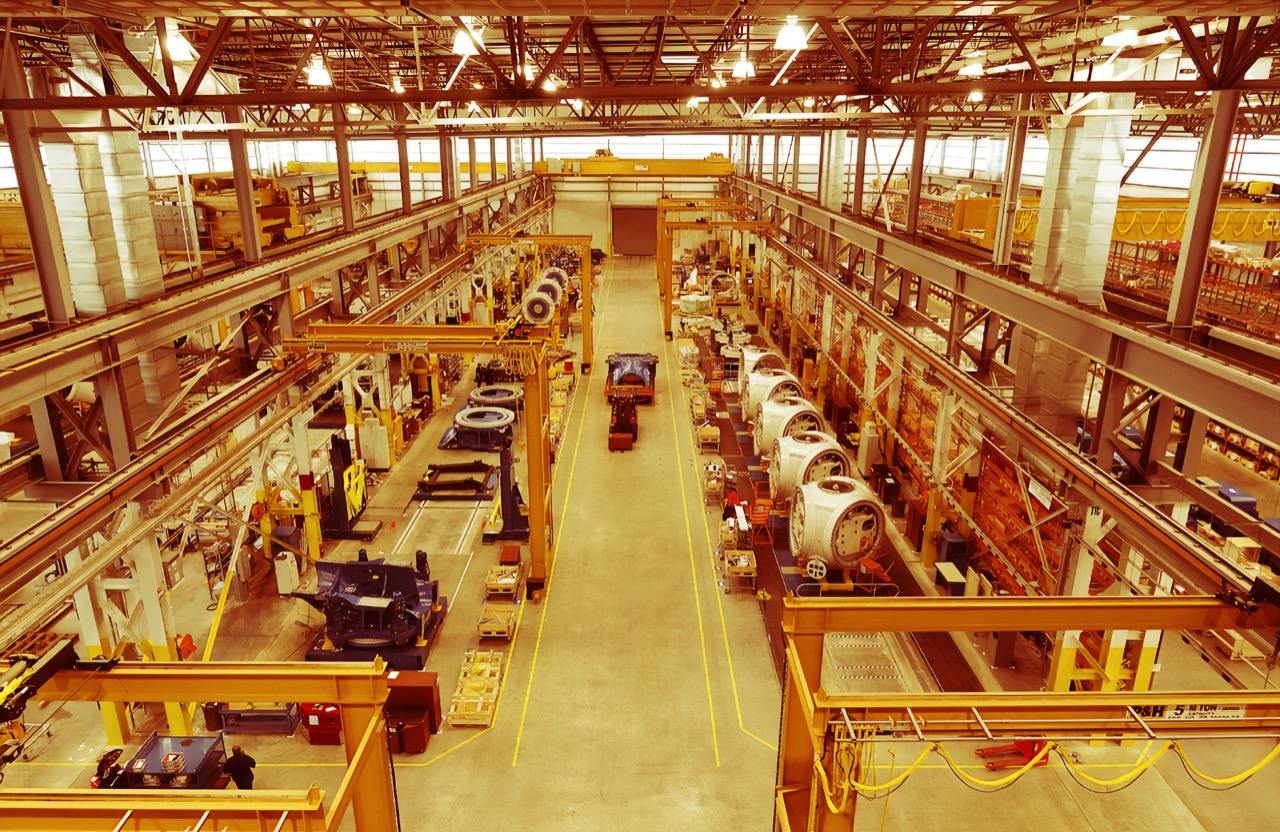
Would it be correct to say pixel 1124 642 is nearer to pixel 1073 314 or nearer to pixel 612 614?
pixel 1073 314

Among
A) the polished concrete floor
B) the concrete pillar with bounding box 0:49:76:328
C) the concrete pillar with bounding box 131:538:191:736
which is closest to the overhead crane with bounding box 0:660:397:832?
the polished concrete floor

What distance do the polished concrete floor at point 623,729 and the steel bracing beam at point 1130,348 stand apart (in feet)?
14.6

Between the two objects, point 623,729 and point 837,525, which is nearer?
point 623,729

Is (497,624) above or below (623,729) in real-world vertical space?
above

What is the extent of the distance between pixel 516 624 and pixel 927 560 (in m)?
8.94

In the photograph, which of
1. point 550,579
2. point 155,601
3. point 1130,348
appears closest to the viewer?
point 1130,348

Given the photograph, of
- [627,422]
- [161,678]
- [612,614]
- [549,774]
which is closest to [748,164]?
[627,422]

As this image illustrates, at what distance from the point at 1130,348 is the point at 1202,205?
1.82 m

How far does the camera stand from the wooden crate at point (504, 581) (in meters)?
15.5

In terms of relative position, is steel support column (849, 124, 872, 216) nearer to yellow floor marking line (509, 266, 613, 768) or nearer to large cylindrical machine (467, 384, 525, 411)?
yellow floor marking line (509, 266, 613, 768)

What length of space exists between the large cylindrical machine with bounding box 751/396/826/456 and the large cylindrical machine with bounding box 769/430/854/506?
1.41 m

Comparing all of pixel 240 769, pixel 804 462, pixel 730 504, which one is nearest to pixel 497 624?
pixel 240 769

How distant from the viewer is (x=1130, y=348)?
9703mm

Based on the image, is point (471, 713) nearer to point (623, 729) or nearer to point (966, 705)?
point (623, 729)
